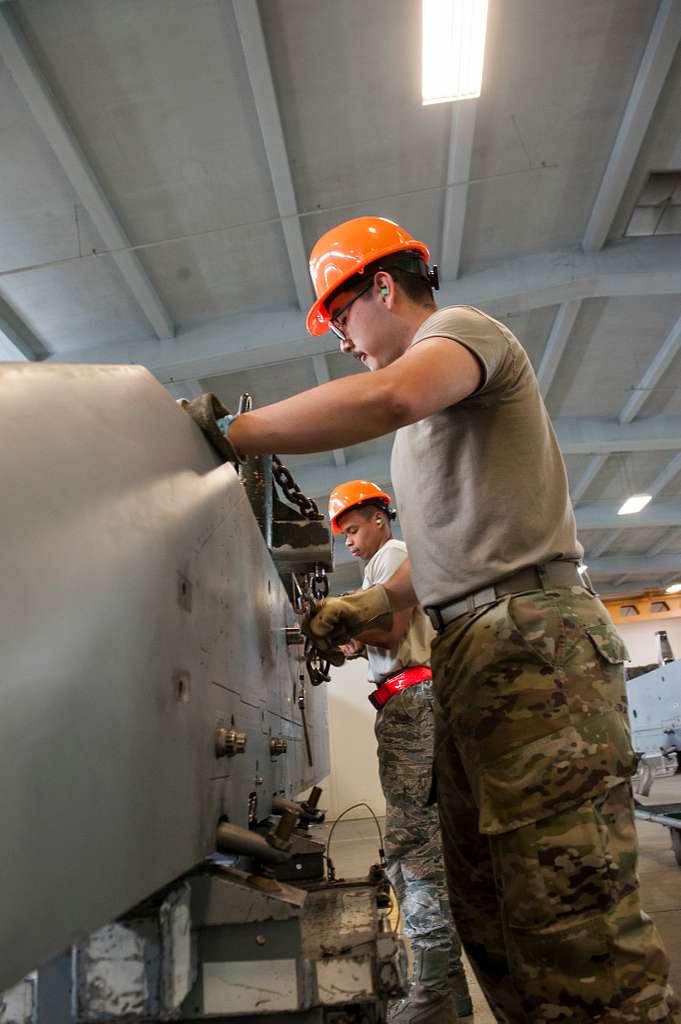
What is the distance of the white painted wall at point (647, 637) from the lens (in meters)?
15.5

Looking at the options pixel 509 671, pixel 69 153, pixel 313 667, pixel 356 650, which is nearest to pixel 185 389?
pixel 69 153

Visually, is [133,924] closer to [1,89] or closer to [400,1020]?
[400,1020]

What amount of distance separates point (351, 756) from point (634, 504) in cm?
549

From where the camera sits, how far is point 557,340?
609 centimetres

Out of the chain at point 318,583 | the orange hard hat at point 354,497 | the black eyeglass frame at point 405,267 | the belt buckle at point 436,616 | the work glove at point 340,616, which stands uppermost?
the orange hard hat at point 354,497

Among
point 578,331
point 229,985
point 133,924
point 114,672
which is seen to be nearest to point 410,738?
point 229,985

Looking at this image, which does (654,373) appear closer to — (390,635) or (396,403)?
(390,635)

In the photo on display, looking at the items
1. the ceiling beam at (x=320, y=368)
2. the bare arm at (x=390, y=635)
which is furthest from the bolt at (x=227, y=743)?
the ceiling beam at (x=320, y=368)

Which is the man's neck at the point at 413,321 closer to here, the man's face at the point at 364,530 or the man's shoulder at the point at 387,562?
the man's shoulder at the point at 387,562

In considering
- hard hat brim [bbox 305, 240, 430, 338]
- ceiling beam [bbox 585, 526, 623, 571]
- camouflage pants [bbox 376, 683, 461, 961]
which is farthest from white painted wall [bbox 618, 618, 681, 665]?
hard hat brim [bbox 305, 240, 430, 338]

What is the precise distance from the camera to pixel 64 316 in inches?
196

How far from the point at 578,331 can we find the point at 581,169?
6.21 feet

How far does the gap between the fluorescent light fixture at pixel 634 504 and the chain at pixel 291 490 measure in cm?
883

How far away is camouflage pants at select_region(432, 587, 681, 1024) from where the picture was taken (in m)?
1.04
